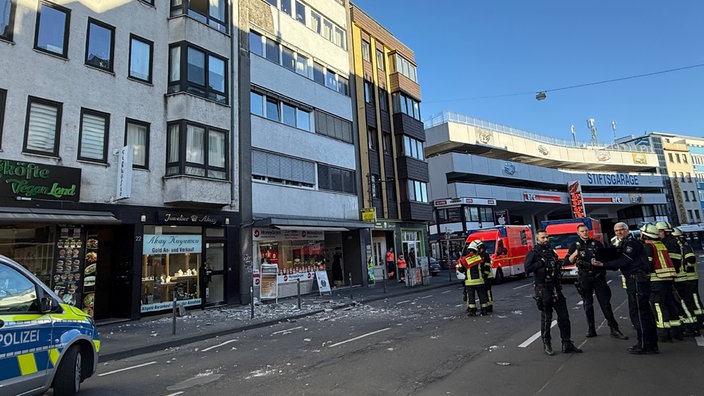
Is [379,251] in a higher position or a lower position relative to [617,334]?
higher

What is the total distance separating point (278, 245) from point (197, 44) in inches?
347

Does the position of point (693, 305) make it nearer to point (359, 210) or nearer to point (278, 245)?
point (278, 245)

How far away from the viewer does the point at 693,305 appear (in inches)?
296

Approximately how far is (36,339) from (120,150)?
10060 mm

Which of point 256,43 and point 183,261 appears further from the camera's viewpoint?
point 256,43

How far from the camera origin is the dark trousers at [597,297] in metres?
7.86

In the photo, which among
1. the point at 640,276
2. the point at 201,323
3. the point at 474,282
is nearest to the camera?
the point at 640,276

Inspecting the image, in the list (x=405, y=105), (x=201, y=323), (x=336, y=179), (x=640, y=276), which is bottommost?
(x=201, y=323)

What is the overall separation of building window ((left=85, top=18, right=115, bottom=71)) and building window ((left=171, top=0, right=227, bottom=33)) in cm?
288

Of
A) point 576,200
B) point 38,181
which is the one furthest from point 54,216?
point 576,200

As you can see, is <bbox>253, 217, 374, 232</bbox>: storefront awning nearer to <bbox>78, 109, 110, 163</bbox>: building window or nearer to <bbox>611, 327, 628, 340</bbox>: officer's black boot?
<bbox>78, 109, 110, 163</bbox>: building window

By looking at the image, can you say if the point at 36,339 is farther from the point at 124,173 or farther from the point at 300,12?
the point at 300,12

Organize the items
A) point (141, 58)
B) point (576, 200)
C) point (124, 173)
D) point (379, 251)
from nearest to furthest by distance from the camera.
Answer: point (124, 173)
point (141, 58)
point (379, 251)
point (576, 200)

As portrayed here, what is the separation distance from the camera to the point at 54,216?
11.8 m
